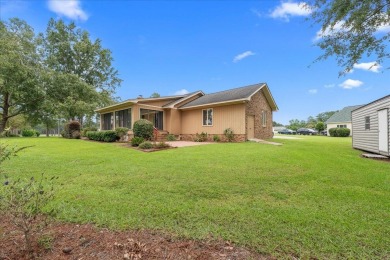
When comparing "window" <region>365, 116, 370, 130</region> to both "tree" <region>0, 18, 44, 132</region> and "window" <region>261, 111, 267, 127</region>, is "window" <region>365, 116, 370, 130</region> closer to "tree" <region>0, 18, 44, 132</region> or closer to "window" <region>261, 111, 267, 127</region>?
"window" <region>261, 111, 267, 127</region>

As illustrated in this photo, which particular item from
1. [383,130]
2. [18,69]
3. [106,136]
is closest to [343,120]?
[383,130]

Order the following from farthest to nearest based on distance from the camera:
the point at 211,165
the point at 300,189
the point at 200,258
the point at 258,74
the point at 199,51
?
the point at 258,74 → the point at 199,51 → the point at 211,165 → the point at 300,189 → the point at 200,258

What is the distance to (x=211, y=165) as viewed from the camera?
270 inches

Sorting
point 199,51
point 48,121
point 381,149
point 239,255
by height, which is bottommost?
point 239,255

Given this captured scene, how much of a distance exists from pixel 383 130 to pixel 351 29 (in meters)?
5.28

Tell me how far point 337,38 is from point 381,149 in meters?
5.84

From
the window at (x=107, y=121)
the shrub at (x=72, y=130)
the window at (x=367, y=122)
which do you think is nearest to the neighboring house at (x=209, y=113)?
the window at (x=107, y=121)

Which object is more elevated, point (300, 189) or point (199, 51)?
point (199, 51)

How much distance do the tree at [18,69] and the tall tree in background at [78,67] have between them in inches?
96.8

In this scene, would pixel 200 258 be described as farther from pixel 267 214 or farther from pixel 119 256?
pixel 267 214

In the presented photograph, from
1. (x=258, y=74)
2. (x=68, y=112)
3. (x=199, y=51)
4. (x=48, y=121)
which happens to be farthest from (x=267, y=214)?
(x=48, y=121)

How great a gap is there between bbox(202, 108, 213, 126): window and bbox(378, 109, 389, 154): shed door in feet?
33.9

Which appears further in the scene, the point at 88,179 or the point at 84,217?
the point at 88,179

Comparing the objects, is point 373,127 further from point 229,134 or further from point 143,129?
point 143,129
